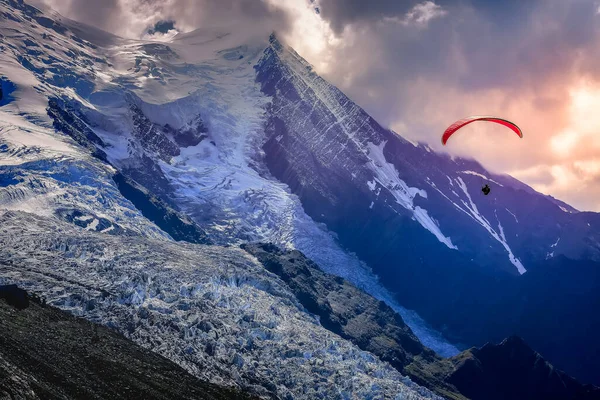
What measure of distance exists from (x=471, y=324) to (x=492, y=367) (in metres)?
40.8

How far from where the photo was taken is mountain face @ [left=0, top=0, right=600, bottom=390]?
205 ft

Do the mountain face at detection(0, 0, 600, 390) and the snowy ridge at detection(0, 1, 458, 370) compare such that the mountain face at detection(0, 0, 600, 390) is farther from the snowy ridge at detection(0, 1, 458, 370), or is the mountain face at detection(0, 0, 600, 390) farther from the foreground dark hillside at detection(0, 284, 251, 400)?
the foreground dark hillside at detection(0, 284, 251, 400)

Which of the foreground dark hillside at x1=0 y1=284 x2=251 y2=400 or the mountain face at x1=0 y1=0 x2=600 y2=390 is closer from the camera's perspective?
the foreground dark hillside at x1=0 y1=284 x2=251 y2=400

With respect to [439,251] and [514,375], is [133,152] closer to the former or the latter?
[439,251]

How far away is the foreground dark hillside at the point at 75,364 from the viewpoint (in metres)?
40.6

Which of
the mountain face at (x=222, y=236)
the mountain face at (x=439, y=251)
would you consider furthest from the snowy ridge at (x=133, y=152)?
the mountain face at (x=439, y=251)

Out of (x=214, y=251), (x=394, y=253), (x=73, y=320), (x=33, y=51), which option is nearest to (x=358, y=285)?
(x=394, y=253)

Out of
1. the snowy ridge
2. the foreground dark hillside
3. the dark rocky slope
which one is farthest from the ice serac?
the dark rocky slope

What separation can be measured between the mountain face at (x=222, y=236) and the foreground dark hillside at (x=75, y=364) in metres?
3.52

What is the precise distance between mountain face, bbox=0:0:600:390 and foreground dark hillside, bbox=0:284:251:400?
3.52 m

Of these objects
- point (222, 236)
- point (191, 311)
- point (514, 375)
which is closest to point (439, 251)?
point (514, 375)

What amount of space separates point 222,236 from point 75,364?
8868 cm

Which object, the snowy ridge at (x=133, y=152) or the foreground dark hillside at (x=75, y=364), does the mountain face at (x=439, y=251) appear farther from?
the foreground dark hillside at (x=75, y=364)

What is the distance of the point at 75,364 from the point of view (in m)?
44.4
